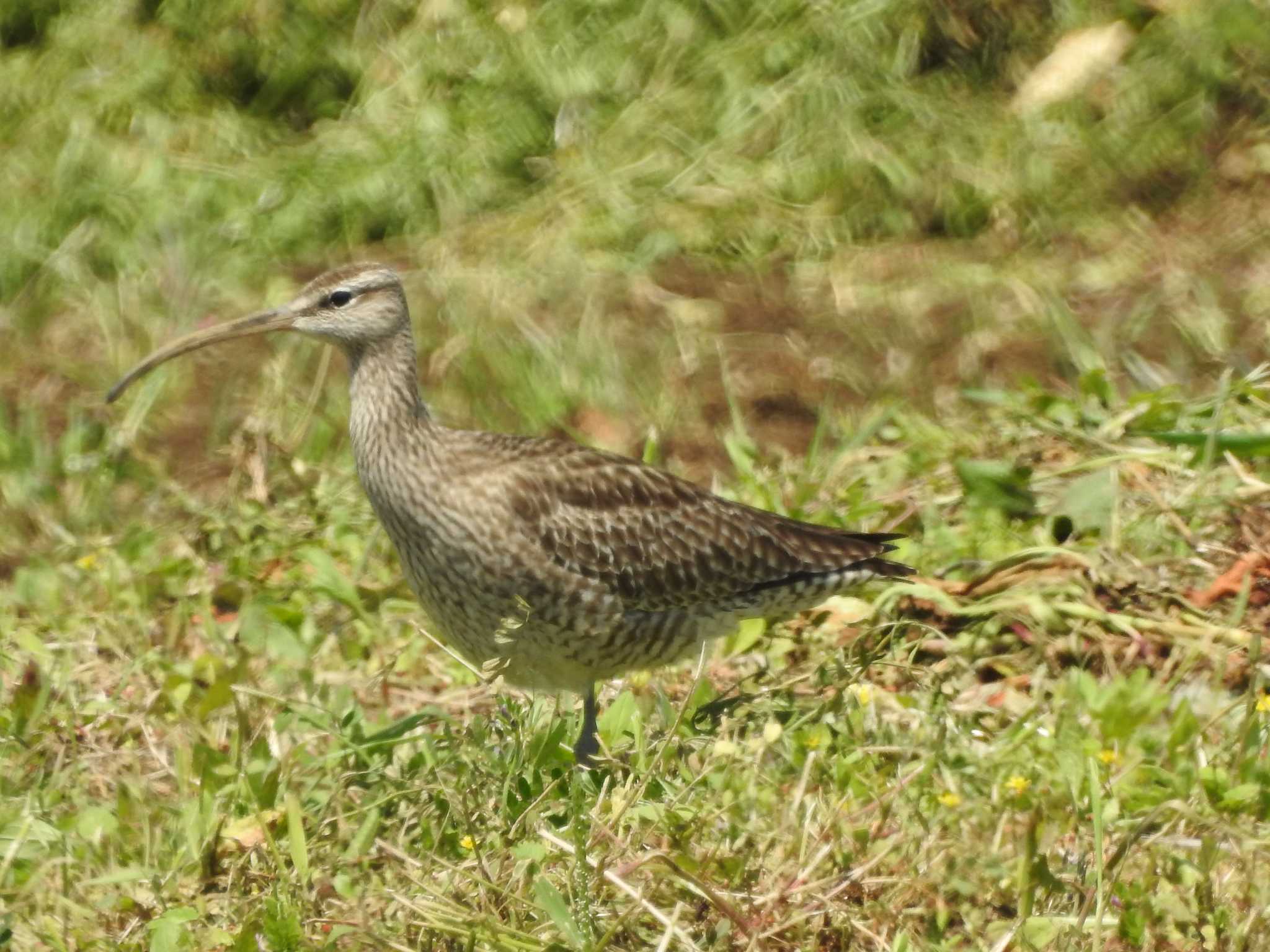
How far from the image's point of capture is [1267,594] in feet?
20.0

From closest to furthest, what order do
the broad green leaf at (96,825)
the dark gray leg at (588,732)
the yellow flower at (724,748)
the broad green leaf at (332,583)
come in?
the yellow flower at (724,748)
the broad green leaf at (96,825)
the dark gray leg at (588,732)
the broad green leaf at (332,583)

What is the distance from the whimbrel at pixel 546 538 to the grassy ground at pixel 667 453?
0.72ft

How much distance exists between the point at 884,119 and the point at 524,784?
16.6 ft

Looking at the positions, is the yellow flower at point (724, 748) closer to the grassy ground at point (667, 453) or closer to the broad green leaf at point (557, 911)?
the grassy ground at point (667, 453)

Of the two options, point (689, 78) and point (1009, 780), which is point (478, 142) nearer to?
point (689, 78)

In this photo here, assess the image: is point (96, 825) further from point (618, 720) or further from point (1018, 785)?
point (1018, 785)

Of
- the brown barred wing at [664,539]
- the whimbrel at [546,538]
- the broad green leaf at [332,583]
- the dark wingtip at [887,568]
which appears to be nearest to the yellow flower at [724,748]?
the whimbrel at [546,538]

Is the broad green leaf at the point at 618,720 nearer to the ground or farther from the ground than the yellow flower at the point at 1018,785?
nearer to the ground

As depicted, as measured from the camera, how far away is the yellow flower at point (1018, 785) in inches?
177

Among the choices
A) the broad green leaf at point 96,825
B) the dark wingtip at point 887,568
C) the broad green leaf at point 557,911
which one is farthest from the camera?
the dark wingtip at point 887,568

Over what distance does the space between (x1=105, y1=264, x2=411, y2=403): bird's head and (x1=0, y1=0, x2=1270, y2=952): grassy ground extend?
0.87m

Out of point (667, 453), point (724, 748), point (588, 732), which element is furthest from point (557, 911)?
point (667, 453)

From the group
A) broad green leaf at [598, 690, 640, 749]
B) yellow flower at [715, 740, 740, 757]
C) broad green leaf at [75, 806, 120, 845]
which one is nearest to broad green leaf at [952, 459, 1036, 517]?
broad green leaf at [598, 690, 640, 749]

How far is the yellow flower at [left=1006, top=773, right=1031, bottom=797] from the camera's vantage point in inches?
177
